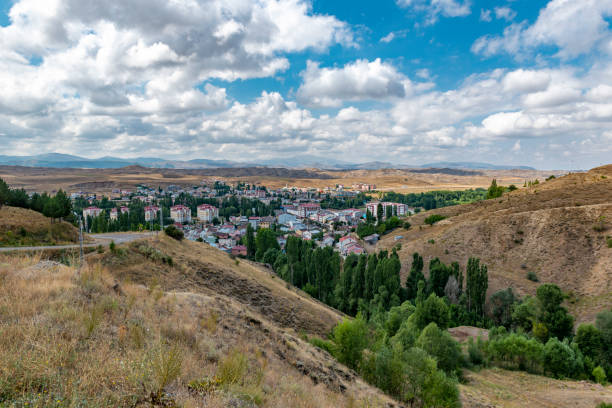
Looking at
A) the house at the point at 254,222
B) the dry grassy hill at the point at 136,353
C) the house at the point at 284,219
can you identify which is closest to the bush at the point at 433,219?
the house at the point at 284,219

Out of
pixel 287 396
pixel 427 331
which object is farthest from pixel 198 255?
pixel 287 396

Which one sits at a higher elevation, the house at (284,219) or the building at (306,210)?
the building at (306,210)

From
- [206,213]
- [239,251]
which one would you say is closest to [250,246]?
[239,251]

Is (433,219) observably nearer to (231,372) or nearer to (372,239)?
(372,239)

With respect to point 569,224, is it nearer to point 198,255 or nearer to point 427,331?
point 427,331

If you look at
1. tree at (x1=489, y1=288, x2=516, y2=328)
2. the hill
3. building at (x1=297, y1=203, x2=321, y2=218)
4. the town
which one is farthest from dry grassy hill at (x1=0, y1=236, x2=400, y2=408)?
building at (x1=297, y1=203, x2=321, y2=218)

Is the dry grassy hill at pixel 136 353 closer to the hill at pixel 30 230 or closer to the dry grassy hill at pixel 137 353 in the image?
the dry grassy hill at pixel 137 353
